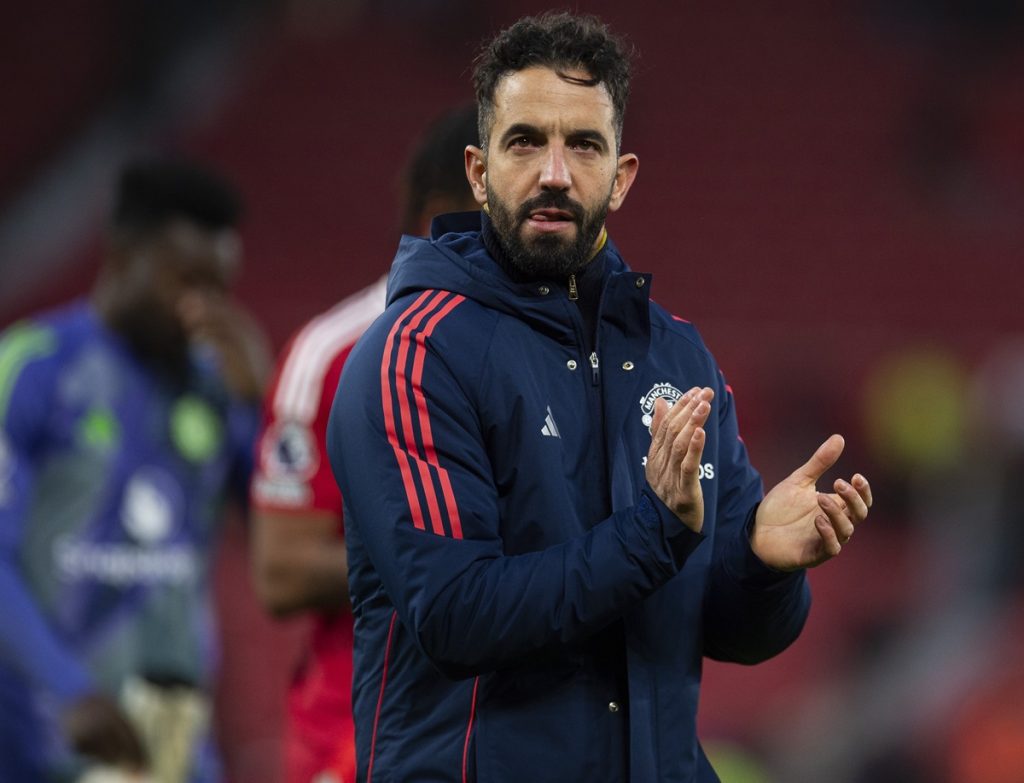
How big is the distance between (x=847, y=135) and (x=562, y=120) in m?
12.4

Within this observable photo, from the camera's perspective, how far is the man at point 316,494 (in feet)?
13.0

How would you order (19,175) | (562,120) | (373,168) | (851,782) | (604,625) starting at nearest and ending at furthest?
(604,625) → (562,120) → (851,782) → (19,175) → (373,168)

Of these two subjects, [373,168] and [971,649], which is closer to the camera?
[971,649]

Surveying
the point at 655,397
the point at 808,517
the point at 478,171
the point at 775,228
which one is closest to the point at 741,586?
the point at 808,517

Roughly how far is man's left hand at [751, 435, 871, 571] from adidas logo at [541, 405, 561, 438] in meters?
0.35

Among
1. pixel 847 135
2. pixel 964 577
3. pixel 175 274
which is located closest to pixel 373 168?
pixel 847 135

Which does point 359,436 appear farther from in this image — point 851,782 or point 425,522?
point 851,782

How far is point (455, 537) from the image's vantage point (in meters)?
2.50

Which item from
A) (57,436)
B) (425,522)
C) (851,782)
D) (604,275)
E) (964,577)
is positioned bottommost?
(851,782)

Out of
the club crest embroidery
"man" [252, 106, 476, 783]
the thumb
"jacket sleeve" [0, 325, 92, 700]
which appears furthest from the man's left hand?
"jacket sleeve" [0, 325, 92, 700]

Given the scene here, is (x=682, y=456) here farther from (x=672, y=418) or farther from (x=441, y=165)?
(x=441, y=165)

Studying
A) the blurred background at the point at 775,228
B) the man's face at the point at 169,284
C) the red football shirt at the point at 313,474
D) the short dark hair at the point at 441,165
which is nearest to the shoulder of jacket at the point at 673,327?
the short dark hair at the point at 441,165

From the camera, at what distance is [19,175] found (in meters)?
13.1

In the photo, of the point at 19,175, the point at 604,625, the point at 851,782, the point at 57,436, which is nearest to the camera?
the point at 604,625
